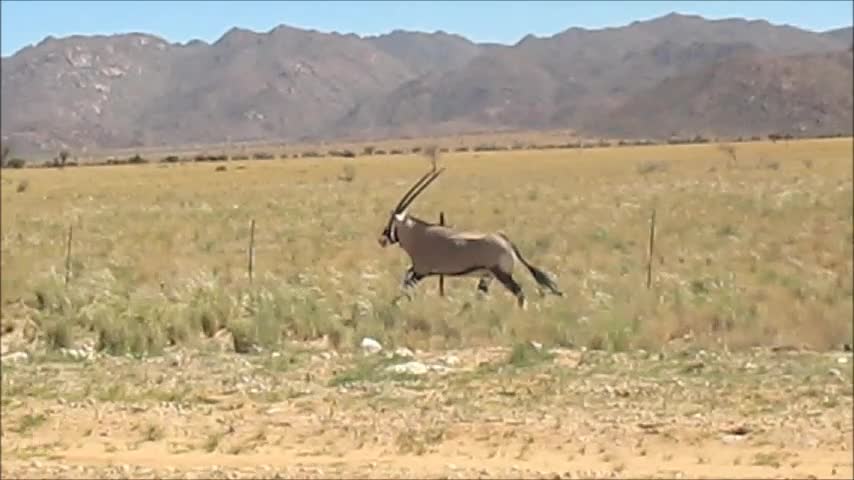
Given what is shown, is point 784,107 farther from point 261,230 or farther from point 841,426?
point 841,426

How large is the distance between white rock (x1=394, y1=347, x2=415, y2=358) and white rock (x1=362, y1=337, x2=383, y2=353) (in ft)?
0.82

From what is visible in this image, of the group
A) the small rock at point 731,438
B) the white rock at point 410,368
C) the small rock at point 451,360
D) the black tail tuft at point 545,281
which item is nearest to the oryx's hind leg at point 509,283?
the black tail tuft at point 545,281

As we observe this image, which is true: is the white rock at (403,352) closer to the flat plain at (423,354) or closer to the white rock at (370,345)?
the flat plain at (423,354)

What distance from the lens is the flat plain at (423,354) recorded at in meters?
11.7

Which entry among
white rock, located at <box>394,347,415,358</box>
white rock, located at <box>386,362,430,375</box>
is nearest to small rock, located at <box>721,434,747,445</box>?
white rock, located at <box>386,362,430,375</box>

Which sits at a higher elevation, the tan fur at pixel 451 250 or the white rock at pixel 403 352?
the tan fur at pixel 451 250

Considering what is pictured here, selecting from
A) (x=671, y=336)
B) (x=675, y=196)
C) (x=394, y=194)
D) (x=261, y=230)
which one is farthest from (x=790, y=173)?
(x=671, y=336)

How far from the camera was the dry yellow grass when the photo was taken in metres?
19.1

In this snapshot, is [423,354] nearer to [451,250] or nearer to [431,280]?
[451,250]

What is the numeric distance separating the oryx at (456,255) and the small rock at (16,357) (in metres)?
5.23

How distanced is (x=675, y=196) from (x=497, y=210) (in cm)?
990

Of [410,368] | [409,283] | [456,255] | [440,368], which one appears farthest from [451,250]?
[410,368]

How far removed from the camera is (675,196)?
160 ft

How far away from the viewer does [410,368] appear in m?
15.8
